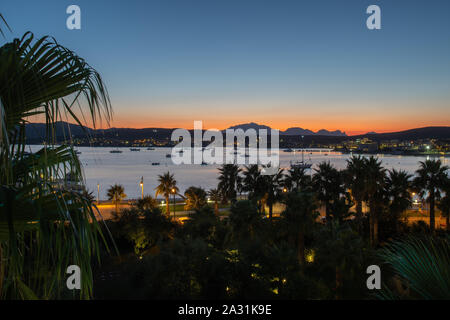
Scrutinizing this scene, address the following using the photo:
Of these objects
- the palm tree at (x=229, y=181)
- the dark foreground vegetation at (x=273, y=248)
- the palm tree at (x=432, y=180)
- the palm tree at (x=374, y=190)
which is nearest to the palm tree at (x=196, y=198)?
the palm tree at (x=229, y=181)

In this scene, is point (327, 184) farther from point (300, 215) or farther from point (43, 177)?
point (43, 177)

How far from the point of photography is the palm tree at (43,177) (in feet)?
6.51

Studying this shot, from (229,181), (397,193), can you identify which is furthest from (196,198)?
(397,193)

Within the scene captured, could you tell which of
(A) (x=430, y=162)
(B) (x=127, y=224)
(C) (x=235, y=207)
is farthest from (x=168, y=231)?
(A) (x=430, y=162)

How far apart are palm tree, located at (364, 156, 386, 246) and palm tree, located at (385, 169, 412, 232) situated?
3.42 feet

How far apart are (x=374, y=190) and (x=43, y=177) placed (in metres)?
29.9

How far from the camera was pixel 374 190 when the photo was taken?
27.9 meters

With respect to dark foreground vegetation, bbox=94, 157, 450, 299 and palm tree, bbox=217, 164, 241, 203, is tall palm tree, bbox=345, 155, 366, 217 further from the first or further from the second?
palm tree, bbox=217, 164, 241, 203

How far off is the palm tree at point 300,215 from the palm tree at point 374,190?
312 inches

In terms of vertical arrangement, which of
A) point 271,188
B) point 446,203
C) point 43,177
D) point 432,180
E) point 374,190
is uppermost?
point 43,177

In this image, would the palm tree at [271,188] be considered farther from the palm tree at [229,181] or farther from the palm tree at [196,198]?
the palm tree at [196,198]

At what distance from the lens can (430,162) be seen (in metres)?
29.3
